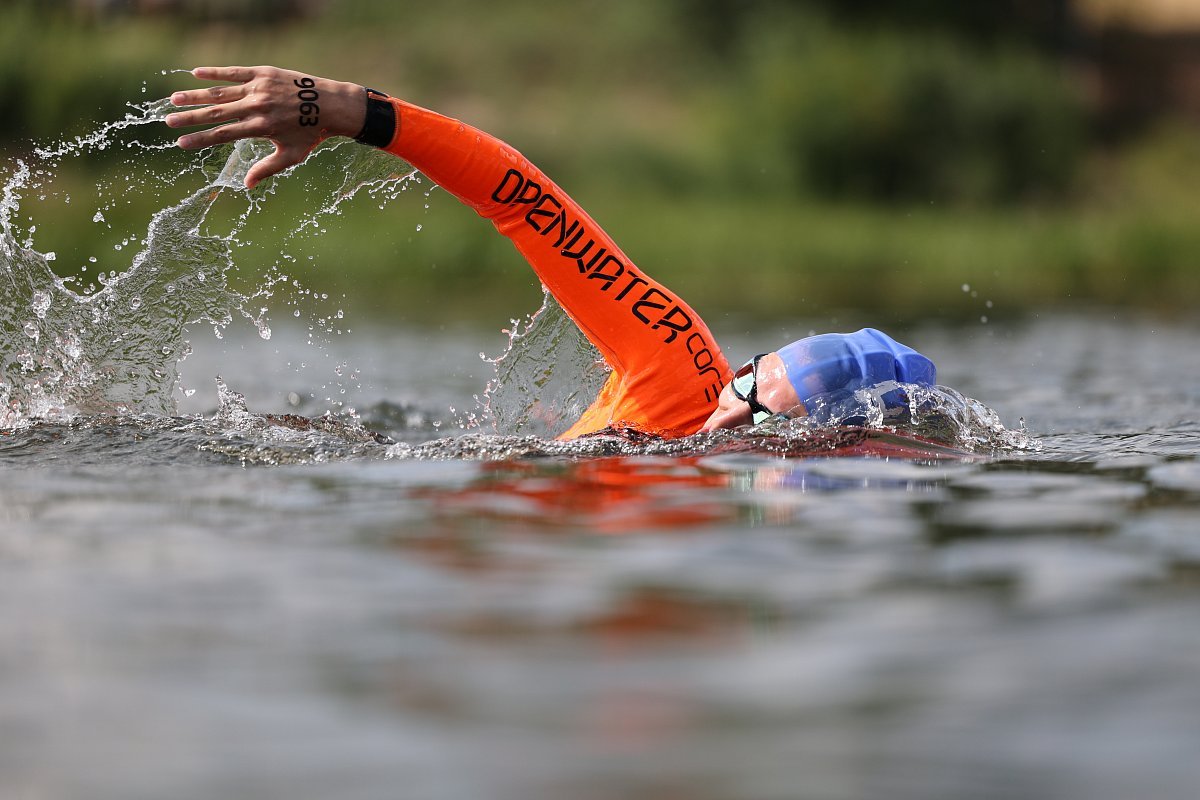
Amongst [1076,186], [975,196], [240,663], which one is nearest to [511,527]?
[240,663]

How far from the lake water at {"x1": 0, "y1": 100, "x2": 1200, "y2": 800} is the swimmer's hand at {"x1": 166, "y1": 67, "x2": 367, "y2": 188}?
1005 millimetres

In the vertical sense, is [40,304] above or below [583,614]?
above

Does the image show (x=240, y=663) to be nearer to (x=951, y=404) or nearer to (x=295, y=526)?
(x=295, y=526)

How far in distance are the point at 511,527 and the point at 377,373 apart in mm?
6073

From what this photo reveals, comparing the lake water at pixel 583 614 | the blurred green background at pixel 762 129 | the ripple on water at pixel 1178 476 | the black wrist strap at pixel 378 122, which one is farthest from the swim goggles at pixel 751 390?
the blurred green background at pixel 762 129

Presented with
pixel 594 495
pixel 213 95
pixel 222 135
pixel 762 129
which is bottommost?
pixel 594 495

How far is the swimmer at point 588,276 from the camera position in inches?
193

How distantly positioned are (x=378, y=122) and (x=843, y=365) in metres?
1.70

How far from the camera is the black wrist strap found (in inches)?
198

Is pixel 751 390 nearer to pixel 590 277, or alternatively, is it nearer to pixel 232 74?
pixel 590 277

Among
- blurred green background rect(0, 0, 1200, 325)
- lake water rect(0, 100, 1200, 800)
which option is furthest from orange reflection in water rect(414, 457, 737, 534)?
blurred green background rect(0, 0, 1200, 325)

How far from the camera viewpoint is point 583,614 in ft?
10.1

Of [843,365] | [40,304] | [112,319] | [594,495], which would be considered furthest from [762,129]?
[594,495]

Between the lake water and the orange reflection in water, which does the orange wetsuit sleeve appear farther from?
the orange reflection in water
